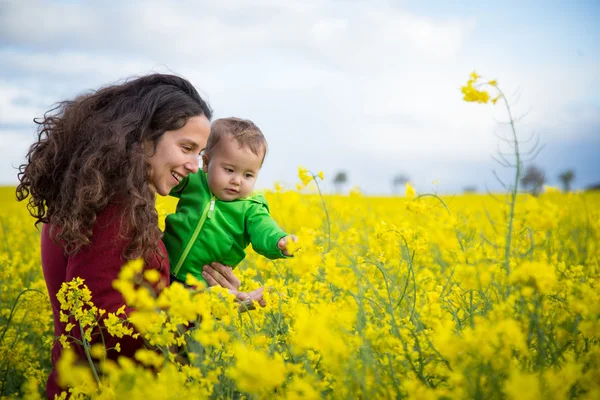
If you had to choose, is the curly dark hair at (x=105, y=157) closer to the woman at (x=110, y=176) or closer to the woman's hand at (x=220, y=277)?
the woman at (x=110, y=176)

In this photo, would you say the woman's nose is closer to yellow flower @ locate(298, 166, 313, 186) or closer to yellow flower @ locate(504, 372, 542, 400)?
yellow flower @ locate(298, 166, 313, 186)

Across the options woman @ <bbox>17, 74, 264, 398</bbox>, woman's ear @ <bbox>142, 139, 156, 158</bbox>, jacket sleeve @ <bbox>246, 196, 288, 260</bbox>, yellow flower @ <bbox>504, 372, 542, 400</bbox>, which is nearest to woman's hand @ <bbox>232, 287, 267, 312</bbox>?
woman @ <bbox>17, 74, 264, 398</bbox>

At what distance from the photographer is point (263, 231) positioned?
220 cm

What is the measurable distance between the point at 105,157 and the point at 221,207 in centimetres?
61

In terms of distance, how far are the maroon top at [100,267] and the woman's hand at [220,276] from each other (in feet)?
0.91

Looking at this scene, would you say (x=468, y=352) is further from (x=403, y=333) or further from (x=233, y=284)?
(x=233, y=284)

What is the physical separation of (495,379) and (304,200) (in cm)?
327

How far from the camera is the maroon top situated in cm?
185

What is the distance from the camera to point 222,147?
236 centimetres

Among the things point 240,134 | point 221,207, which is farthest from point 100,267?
point 240,134

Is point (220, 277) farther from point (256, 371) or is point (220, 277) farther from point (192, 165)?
point (256, 371)

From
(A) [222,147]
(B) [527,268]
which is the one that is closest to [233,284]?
(A) [222,147]

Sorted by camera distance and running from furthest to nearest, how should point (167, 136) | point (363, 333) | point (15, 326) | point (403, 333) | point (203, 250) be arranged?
1. point (15, 326)
2. point (203, 250)
3. point (167, 136)
4. point (403, 333)
5. point (363, 333)

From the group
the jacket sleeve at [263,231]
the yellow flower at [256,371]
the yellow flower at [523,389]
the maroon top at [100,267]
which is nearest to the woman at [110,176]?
the maroon top at [100,267]
